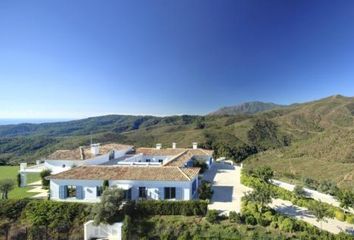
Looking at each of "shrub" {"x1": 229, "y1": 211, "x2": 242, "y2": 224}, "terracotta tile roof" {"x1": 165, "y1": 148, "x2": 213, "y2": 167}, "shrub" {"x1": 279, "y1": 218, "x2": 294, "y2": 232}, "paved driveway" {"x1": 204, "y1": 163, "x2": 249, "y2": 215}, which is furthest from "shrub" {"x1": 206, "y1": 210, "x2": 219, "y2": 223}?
"terracotta tile roof" {"x1": 165, "y1": 148, "x2": 213, "y2": 167}

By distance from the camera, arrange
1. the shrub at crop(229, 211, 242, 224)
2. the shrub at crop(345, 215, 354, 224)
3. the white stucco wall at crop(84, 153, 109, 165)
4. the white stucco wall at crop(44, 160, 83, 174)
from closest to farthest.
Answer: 1. the shrub at crop(229, 211, 242, 224)
2. the shrub at crop(345, 215, 354, 224)
3. the white stucco wall at crop(44, 160, 83, 174)
4. the white stucco wall at crop(84, 153, 109, 165)

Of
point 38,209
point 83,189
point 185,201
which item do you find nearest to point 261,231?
point 185,201

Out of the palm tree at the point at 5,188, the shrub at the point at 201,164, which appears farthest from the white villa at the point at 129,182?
the shrub at the point at 201,164

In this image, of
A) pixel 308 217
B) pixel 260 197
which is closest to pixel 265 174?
pixel 308 217

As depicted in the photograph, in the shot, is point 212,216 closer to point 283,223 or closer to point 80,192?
point 283,223

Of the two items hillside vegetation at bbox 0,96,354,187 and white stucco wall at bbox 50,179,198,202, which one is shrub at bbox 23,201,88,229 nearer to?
white stucco wall at bbox 50,179,198,202

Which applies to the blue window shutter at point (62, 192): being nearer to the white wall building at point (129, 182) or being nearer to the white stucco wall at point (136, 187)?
the white wall building at point (129, 182)
